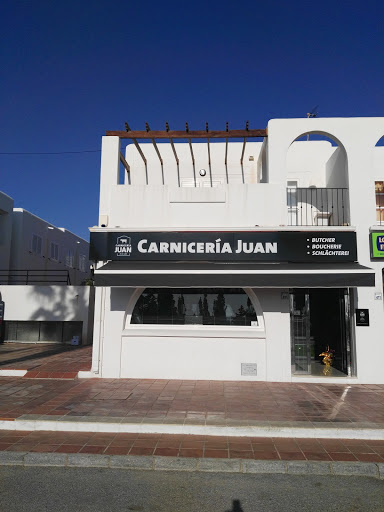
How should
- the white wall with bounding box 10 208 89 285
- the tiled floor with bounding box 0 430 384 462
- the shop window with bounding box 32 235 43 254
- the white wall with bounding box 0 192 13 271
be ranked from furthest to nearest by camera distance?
the shop window with bounding box 32 235 43 254
the white wall with bounding box 10 208 89 285
the white wall with bounding box 0 192 13 271
the tiled floor with bounding box 0 430 384 462

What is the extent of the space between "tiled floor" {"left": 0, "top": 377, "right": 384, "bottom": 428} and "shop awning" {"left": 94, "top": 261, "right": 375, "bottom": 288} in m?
2.27

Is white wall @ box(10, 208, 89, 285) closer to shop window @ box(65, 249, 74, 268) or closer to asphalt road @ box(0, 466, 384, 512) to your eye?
shop window @ box(65, 249, 74, 268)

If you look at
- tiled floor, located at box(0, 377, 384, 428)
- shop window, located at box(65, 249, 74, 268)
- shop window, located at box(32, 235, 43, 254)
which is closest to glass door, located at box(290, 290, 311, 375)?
tiled floor, located at box(0, 377, 384, 428)

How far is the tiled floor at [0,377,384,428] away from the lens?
21.8ft

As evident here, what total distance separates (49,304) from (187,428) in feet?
40.2

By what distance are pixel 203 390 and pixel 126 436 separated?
280 cm

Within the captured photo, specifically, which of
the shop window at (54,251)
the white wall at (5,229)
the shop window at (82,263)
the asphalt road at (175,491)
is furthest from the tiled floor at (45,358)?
the shop window at (82,263)

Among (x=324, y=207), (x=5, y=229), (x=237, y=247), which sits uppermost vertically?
(x=5, y=229)

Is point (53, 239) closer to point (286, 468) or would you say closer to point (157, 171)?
point (157, 171)

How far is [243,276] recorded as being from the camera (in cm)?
896

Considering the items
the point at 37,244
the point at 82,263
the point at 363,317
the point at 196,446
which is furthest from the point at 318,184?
the point at 82,263

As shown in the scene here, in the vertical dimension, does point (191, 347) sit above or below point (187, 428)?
above

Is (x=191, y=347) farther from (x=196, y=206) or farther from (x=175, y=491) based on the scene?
(x=175, y=491)

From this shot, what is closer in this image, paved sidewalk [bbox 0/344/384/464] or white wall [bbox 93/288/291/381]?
paved sidewalk [bbox 0/344/384/464]
